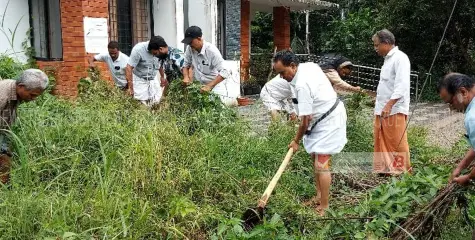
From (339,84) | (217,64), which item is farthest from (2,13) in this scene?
(339,84)

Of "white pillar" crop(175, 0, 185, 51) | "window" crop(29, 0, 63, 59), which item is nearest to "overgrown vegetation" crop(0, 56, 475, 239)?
"window" crop(29, 0, 63, 59)

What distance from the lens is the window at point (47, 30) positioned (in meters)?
7.84

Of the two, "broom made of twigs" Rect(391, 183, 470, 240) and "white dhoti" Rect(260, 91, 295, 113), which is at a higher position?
"white dhoti" Rect(260, 91, 295, 113)

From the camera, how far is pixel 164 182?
374cm

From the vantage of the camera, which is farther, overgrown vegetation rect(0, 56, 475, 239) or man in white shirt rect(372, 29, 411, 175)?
man in white shirt rect(372, 29, 411, 175)

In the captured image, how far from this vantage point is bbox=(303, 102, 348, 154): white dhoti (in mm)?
4418

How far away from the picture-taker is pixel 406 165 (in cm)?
544

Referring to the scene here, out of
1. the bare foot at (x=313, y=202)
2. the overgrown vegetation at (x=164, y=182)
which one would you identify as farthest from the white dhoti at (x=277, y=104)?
the bare foot at (x=313, y=202)

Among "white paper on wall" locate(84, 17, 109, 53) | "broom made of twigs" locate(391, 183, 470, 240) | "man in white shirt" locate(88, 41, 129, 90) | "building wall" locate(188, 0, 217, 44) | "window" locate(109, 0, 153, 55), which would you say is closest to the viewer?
"broom made of twigs" locate(391, 183, 470, 240)

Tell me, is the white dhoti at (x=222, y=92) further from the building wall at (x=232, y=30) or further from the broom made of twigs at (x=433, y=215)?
the building wall at (x=232, y=30)

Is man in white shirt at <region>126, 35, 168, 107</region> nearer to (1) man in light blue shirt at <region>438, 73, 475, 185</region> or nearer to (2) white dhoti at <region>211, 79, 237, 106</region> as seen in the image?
(2) white dhoti at <region>211, 79, 237, 106</region>

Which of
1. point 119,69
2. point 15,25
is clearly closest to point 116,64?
point 119,69

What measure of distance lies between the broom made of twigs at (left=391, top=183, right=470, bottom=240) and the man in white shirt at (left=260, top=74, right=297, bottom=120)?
2688 millimetres

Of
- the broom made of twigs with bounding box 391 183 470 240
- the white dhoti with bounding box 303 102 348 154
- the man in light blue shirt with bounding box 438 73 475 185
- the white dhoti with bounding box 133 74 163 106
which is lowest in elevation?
the broom made of twigs with bounding box 391 183 470 240
